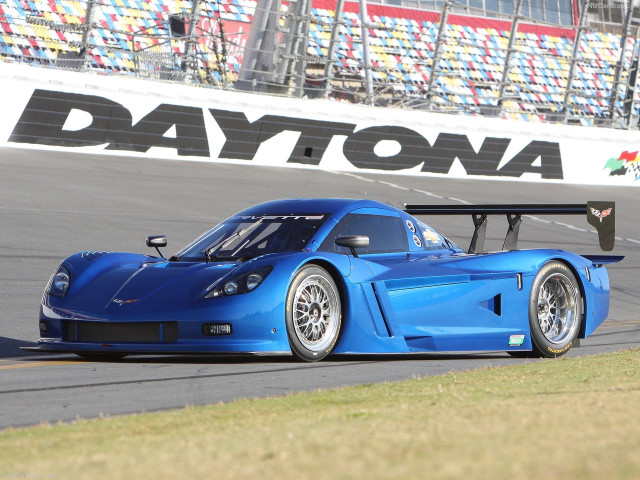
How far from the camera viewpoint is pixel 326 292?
7.25 metres

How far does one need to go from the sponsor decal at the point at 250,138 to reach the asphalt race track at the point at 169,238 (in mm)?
515

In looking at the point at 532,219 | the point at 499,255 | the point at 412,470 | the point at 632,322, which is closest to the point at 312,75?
the point at 532,219

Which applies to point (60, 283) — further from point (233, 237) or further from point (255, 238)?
point (255, 238)

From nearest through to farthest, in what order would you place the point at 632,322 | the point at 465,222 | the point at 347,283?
1. the point at 347,283
2. the point at 632,322
3. the point at 465,222

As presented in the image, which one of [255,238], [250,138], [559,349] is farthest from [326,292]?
[250,138]

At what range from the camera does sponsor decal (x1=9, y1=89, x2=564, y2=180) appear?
20.2 meters

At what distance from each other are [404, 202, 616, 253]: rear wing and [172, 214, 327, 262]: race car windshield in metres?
1.56

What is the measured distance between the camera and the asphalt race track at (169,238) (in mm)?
5768

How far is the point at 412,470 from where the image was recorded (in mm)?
3062

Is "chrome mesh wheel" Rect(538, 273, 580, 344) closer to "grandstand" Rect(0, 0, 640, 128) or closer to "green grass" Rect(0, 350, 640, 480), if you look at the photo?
"green grass" Rect(0, 350, 640, 480)

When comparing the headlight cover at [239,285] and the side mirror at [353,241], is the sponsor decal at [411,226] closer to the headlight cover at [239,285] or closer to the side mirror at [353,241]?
the side mirror at [353,241]

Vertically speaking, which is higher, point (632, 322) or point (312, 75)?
point (312, 75)

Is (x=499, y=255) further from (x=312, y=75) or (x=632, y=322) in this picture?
(x=312, y=75)

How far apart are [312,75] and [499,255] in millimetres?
17623
